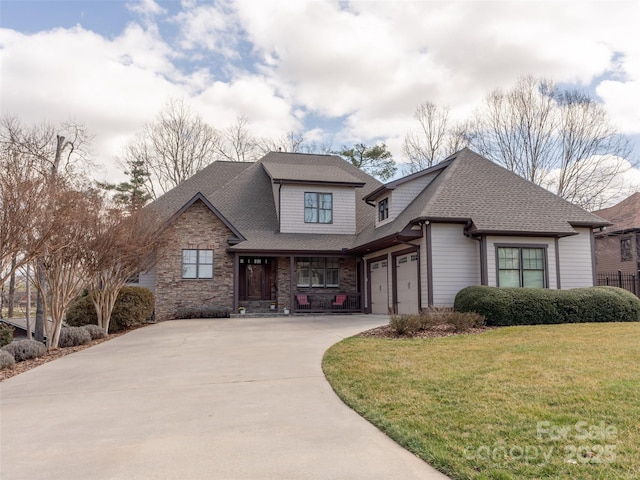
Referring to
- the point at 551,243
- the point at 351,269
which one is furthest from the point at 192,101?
the point at 551,243

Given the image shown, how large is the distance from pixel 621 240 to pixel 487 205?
18.5 metres

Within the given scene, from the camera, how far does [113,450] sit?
13.1 ft

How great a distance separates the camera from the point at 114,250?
12695mm

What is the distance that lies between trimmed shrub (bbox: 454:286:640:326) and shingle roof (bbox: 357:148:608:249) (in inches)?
93.4

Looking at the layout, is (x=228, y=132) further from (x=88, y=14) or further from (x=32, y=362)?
(x=32, y=362)

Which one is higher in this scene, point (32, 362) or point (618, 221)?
point (618, 221)

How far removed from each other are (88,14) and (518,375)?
42.0 ft

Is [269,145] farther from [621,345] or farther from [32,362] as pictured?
[621,345]

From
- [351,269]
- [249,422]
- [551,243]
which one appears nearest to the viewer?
[249,422]

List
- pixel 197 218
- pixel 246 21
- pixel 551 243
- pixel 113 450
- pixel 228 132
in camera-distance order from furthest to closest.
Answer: pixel 228 132 < pixel 197 218 < pixel 551 243 < pixel 246 21 < pixel 113 450

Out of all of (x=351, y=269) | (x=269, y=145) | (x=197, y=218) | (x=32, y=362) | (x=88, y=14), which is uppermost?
(x=269, y=145)

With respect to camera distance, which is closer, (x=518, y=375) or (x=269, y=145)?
(x=518, y=375)

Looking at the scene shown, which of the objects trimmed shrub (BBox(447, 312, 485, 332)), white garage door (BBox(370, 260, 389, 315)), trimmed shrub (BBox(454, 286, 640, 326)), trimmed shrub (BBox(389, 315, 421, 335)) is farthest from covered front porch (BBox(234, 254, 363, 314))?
trimmed shrub (BBox(389, 315, 421, 335))

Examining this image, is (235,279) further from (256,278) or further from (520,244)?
(520,244)
